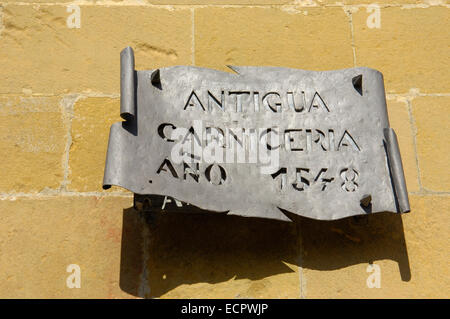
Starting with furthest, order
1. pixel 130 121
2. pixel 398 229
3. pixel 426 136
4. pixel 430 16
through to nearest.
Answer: pixel 430 16 → pixel 426 136 → pixel 398 229 → pixel 130 121

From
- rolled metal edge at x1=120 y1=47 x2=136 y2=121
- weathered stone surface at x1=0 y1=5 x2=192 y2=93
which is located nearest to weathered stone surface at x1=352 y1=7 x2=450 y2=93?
weathered stone surface at x1=0 y1=5 x2=192 y2=93

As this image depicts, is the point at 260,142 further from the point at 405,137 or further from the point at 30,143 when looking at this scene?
the point at 30,143

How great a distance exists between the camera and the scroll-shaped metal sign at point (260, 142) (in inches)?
84.7

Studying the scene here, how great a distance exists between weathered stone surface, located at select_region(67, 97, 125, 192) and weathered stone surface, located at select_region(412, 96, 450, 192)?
1258 millimetres

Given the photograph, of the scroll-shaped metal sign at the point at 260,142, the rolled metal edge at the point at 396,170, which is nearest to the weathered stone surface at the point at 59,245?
the scroll-shaped metal sign at the point at 260,142

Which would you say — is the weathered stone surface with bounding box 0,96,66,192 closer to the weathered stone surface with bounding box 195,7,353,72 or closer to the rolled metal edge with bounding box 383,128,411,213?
the weathered stone surface with bounding box 195,7,353,72

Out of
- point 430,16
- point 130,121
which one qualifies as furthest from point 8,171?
point 430,16

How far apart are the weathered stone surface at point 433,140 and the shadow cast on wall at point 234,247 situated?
262 millimetres

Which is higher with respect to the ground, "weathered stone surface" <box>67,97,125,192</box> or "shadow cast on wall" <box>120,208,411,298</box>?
"weathered stone surface" <box>67,97,125,192</box>

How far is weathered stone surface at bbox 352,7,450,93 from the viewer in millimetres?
2600

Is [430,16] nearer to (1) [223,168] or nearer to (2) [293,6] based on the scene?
(2) [293,6]

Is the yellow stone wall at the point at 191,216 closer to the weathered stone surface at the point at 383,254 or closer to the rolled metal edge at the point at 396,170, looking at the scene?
the weathered stone surface at the point at 383,254
